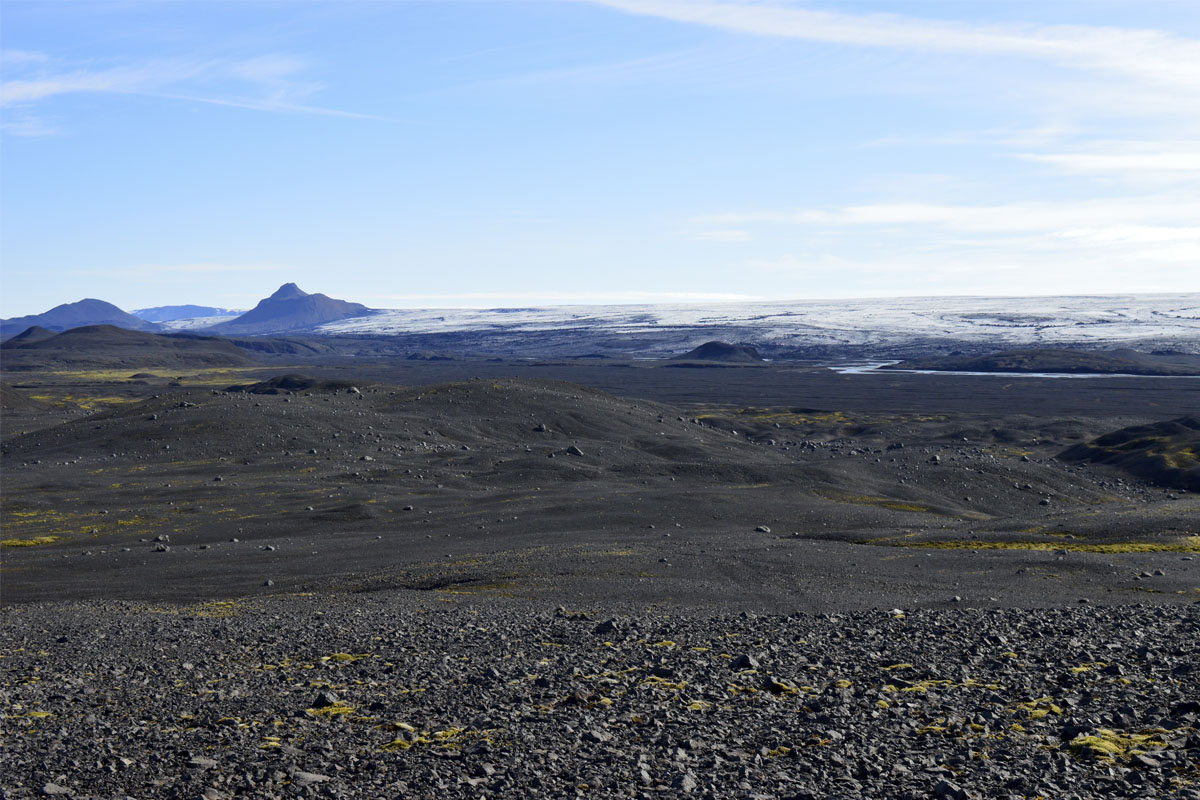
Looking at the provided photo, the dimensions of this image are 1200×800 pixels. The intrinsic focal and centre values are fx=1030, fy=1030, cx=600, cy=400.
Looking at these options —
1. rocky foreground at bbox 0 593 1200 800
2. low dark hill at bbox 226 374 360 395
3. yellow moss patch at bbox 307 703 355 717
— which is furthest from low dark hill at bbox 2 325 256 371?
yellow moss patch at bbox 307 703 355 717

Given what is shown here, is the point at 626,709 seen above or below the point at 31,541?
above

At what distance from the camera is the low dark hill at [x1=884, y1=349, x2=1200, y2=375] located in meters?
123

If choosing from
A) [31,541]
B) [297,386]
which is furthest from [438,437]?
[297,386]

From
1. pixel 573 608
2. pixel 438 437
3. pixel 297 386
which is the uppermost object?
pixel 297 386

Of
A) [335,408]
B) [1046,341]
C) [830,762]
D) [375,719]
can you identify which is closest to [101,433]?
[335,408]

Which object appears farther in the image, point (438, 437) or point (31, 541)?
point (438, 437)

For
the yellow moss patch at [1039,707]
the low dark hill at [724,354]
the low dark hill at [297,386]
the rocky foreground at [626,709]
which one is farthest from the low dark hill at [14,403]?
the low dark hill at [724,354]

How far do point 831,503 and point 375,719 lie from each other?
95.1ft

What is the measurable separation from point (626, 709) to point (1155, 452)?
1826 inches

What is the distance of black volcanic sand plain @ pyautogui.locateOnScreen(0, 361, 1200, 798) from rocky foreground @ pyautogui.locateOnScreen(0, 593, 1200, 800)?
5cm

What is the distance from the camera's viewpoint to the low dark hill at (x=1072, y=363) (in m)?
123

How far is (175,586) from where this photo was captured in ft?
85.6

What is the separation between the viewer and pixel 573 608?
20.5 meters

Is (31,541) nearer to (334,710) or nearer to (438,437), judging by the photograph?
(438,437)
